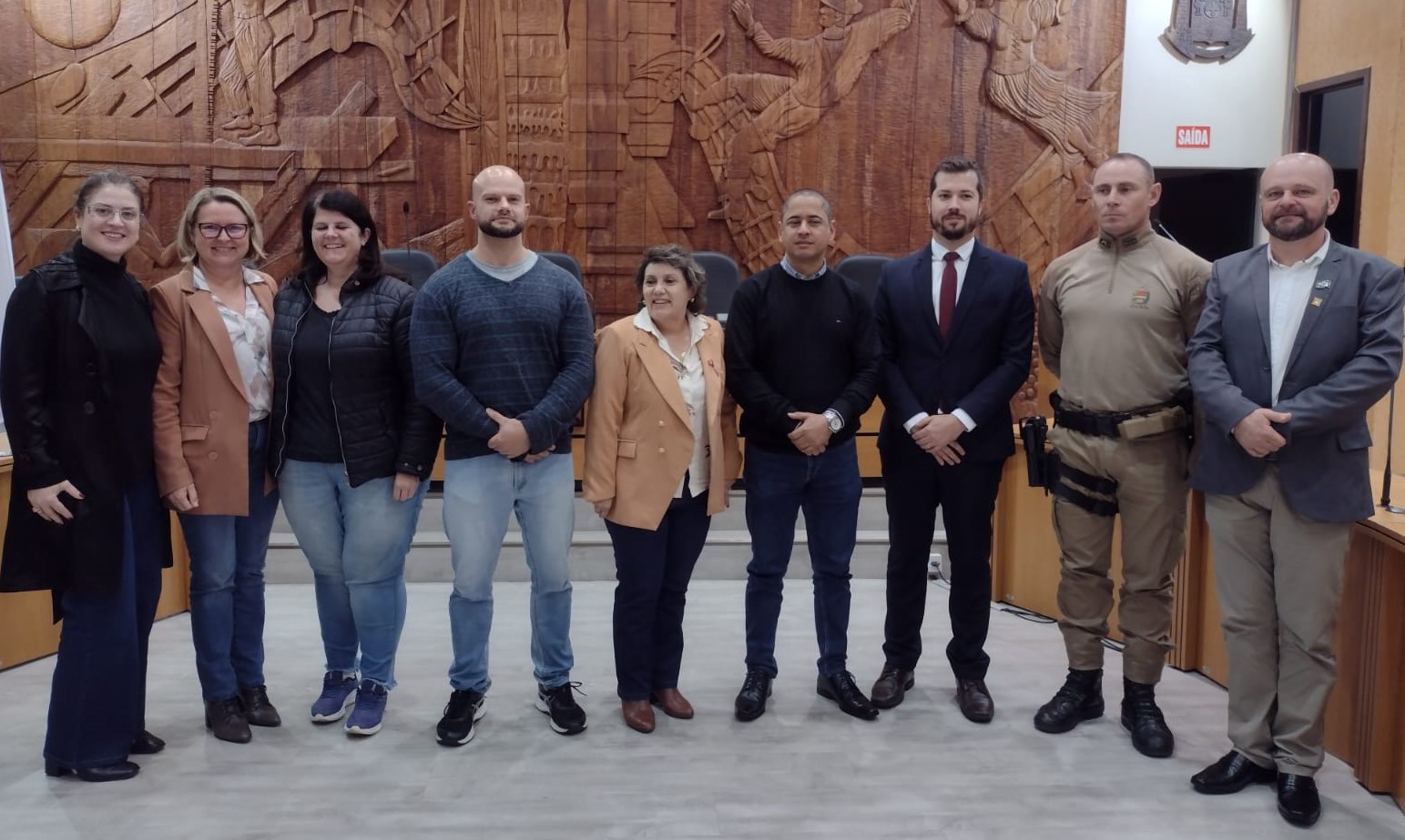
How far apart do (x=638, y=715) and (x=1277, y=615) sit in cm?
167

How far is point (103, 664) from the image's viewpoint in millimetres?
2475

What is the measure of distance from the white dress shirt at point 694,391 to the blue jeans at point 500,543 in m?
0.35

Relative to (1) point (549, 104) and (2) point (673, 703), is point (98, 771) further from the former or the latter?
(1) point (549, 104)

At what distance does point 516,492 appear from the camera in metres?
2.70

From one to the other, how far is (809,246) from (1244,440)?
1.19 m

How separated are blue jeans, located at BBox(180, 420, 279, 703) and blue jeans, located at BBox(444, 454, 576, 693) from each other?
20.8 inches

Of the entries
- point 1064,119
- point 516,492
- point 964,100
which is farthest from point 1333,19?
point 516,492

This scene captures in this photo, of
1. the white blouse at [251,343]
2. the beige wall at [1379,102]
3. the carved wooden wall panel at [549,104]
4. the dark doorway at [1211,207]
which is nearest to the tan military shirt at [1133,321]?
the white blouse at [251,343]

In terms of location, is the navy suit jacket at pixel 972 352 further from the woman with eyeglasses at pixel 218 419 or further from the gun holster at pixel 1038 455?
the woman with eyeglasses at pixel 218 419

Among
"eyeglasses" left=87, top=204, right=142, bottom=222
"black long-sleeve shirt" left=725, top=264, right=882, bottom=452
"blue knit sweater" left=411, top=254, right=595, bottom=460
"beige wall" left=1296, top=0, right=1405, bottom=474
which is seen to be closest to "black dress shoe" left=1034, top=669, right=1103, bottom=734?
"black long-sleeve shirt" left=725, top=264, right=882, bottom=452

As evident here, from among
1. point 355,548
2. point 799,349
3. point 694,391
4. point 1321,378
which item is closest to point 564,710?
point 355,548

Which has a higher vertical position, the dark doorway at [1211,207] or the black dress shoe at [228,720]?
the dark doorway at [1211,207]

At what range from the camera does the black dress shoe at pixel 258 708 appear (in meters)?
2.83

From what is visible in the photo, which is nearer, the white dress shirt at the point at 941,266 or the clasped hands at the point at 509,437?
the clasped hands at the point at 509,437
